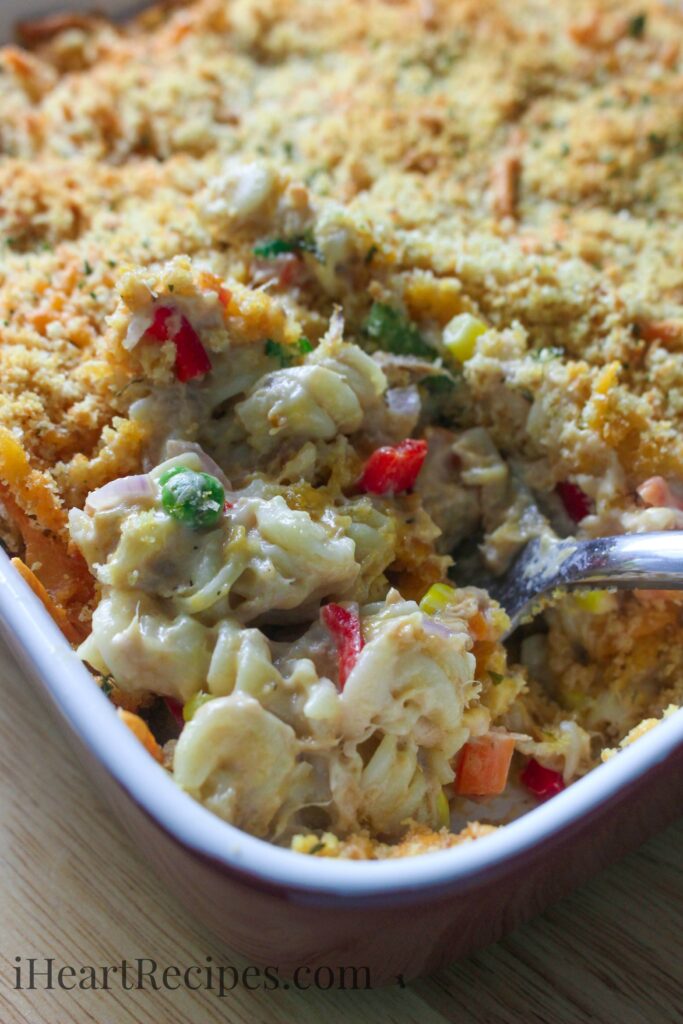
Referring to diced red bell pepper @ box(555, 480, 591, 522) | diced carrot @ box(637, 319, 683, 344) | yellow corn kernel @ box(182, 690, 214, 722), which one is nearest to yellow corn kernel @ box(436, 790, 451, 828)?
yellow corn kernel @ box(182, 690, 214, 722)

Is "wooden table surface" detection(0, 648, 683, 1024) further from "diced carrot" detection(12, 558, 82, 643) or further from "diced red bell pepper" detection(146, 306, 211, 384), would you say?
"diced red bell pepper" detection(146, 306, 211, 384)

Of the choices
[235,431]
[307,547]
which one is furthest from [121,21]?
[307,547]

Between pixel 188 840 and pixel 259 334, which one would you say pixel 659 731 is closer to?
pixel 188 840

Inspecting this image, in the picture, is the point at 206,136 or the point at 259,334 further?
the point at 206,136

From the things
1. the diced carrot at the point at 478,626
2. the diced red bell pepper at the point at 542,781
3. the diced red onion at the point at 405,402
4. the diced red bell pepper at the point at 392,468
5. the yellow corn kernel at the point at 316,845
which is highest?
the diced red onion at the point at 405,402

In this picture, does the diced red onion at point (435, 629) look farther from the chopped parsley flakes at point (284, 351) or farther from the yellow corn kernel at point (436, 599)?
the chopped parsley flakes at point (284, 351)

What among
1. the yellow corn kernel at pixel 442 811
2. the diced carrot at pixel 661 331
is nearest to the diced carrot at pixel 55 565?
the yellow corn kernel at pixel 442 811

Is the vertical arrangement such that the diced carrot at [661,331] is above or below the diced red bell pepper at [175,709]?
above
